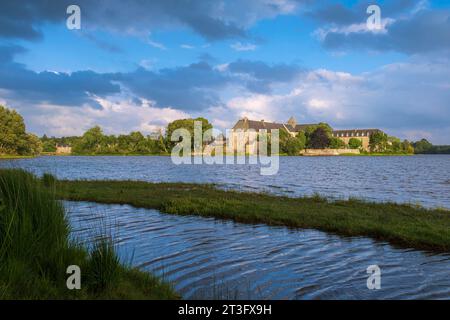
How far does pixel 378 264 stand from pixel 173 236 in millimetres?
6859

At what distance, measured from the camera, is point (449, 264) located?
10.4 meters

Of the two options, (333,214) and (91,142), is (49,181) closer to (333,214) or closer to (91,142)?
(333,214)

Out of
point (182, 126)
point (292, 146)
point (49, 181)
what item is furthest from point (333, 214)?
point (292, 146)

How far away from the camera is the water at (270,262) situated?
8406 mm

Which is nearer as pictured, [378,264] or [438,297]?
[438,297]

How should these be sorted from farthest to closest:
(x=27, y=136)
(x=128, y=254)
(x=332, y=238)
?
(x=27, y=136) < (x=332, y=238) < (x=128, y=254)

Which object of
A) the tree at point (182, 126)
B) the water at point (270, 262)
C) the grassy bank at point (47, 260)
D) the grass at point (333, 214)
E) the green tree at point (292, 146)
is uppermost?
the tree at point (182, 126)

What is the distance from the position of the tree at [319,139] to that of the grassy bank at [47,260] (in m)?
183

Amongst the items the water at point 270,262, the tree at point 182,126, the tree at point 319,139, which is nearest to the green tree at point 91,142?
the tree at point 182,126

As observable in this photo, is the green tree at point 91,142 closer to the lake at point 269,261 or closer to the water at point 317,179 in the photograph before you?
the water at point 317,179
